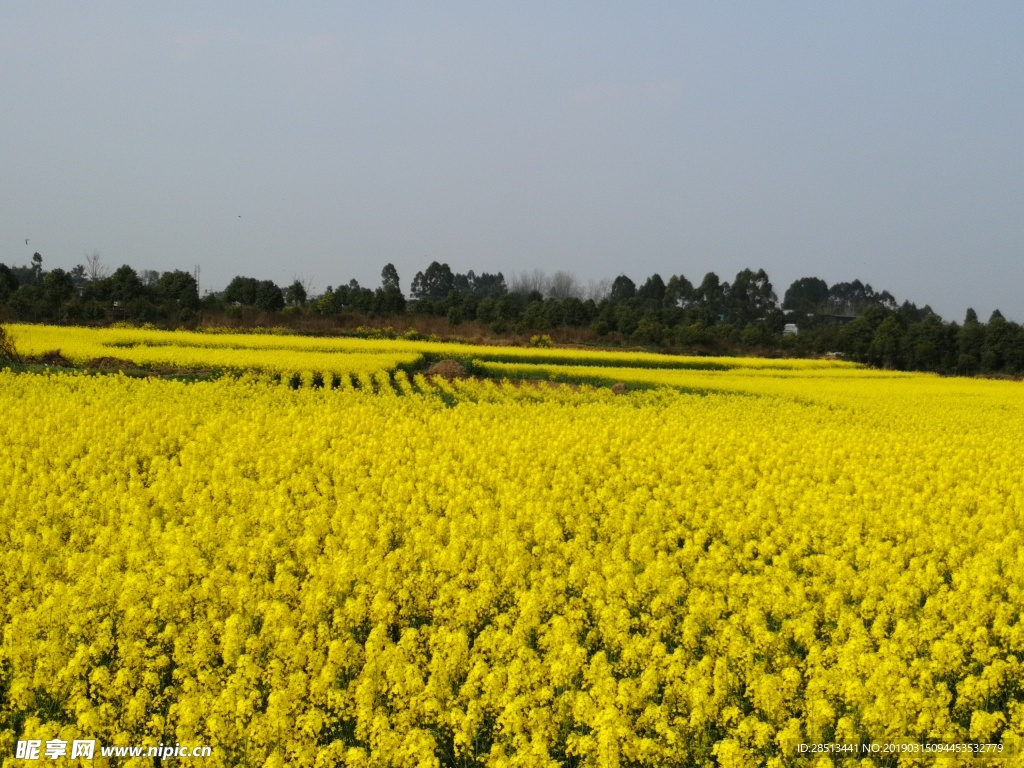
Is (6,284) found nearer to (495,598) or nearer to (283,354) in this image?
(283,354)

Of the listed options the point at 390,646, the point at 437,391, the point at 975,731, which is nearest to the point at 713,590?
the point at 975,731

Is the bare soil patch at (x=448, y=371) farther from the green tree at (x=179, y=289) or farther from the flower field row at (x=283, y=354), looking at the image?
the green tree at (x=179, y=289)

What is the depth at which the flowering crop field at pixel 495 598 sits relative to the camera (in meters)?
4.08

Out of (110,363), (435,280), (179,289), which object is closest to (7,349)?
(110,363)

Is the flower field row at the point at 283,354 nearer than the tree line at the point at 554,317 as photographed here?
Yes

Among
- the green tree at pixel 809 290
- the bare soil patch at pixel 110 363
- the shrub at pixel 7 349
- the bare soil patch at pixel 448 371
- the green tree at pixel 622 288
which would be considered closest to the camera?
the shrub at pixel 7 349

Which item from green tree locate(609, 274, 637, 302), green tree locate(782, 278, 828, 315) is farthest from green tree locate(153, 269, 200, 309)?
green tree locate(782, 278, 828, 315)

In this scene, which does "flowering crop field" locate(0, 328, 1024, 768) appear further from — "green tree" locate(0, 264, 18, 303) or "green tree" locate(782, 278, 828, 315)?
"green tree" locate(782, 278, 828, 315)

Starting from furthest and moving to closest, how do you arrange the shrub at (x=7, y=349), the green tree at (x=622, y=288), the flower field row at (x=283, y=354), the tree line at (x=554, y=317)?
1. the green tree at (x=622, y=288)
2. the tree line at (x=554, y=317)
3. the flower field row at (x=283, y=354)
4. the shrub at (x=7, y=349)

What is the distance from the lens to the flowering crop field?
4.08 metres

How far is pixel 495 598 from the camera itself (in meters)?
5.56

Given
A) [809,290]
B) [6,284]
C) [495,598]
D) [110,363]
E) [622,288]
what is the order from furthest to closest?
1. [809,290]
2. [622,288]
3. [6,284]
4. [110,363]
5. [495,598]

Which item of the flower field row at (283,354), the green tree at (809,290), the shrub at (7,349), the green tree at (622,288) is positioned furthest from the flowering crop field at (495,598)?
the green tree at (809,290)

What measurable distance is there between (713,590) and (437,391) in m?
14.2
